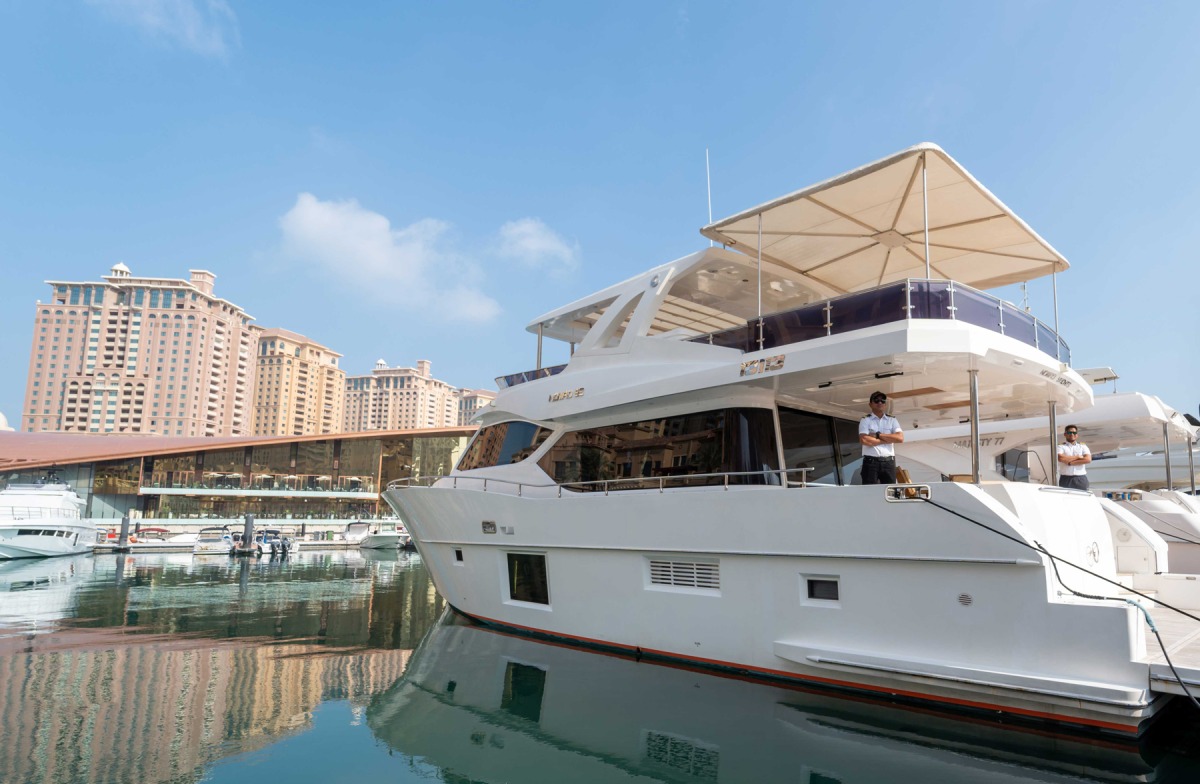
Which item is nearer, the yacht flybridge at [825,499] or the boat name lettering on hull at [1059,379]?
the yacht flybridge at [825,499]

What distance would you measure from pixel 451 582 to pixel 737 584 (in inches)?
221

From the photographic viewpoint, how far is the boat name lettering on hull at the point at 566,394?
9.81 metres

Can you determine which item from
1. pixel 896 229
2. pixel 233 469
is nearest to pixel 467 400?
pixel 233 469

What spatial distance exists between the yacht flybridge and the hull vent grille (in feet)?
0.08

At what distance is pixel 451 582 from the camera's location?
1134 cm

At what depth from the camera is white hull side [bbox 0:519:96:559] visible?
2839 centimetres

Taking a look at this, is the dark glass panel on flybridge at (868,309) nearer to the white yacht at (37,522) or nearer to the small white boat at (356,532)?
the white yacht at (37,522)

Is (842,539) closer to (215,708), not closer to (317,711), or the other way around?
(317,711)

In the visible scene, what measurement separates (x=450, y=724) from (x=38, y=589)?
674 inches

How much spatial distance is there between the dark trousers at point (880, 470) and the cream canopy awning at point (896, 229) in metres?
2.60

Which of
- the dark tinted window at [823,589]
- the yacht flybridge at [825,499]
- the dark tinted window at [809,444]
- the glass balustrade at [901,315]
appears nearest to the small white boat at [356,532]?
the yacht flybridge at [825,499]

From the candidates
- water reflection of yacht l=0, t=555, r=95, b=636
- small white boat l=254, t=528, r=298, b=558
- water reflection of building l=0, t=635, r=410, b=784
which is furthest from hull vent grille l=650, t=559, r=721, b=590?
small white boat l=254, t=528, r=298, b=558

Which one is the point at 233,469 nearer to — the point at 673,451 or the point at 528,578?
the point at 528,578

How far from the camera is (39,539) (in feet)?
96.5
